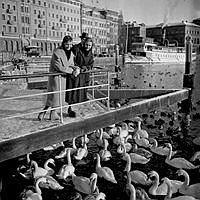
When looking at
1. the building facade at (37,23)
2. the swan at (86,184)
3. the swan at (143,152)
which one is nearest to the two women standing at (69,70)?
the swan at (86,184)

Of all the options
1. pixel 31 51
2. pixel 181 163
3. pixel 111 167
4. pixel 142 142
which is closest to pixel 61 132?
pixel 111 167

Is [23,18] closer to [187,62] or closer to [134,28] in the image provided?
[134,28]

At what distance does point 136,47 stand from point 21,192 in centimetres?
8253

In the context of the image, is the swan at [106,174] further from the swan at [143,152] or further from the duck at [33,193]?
the swan at [143,152]

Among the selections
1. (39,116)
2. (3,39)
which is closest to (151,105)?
(39,116)

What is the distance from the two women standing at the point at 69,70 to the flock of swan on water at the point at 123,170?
5.69 ft

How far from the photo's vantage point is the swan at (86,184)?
772 cm

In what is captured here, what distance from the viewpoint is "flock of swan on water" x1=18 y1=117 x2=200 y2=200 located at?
24.9 ft

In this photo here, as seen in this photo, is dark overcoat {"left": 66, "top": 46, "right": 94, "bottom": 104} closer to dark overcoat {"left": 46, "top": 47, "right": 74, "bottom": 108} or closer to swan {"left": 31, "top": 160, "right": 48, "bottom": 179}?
dark overcoat {"left": 46, "top": 47, "right": 74, "bottom": 108}

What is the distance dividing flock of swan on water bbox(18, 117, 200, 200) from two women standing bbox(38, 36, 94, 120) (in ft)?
5.69

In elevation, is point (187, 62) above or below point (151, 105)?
above

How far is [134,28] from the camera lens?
429 feet

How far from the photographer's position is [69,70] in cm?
803

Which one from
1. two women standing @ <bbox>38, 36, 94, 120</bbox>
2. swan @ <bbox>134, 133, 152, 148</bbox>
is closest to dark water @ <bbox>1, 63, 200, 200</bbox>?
swan @ <bbox>134, 133, 152, 148</bbox>
